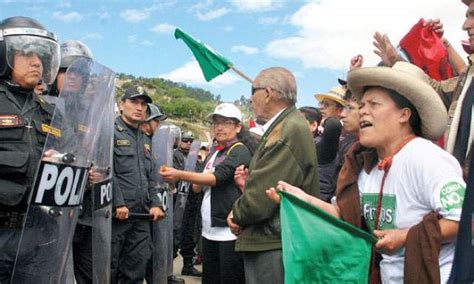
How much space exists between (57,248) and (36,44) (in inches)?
57.2

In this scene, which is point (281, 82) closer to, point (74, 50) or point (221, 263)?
point (221, 263)

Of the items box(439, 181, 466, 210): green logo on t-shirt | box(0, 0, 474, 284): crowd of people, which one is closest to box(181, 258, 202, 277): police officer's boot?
box(0, 0, 474, 284): crowd of people

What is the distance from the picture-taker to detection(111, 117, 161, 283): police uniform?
502 centimetres

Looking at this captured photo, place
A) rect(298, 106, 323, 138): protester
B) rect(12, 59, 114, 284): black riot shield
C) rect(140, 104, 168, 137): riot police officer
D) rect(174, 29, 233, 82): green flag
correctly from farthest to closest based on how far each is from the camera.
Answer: rect(174, 29, 233, 82): green flag, rect(140, 104, 168, 137): riot police officer, rect(298, 106, 323, 138): protester, rect(12, 59, 114, 284): black riot shield

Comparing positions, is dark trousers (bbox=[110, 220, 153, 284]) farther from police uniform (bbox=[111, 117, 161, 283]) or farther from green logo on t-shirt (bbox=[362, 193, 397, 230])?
green logo on t-shirt (bbox=[362, 193, 397, 230])

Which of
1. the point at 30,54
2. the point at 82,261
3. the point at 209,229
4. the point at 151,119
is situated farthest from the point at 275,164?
the point at 151,119

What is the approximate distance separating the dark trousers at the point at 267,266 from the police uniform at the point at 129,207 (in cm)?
194

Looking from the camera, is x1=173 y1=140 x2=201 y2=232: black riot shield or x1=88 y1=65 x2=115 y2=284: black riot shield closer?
x1=88 y1=65 x2=115 y2=284: black riot shield

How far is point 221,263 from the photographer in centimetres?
452

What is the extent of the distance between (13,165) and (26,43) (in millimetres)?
920

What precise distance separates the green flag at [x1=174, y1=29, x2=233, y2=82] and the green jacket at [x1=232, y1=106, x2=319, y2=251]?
4053mm

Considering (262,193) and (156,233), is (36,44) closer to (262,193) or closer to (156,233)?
(262,193)

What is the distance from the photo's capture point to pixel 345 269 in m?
2.22

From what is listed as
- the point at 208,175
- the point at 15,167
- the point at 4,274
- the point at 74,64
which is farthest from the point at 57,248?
the point at 208,175
